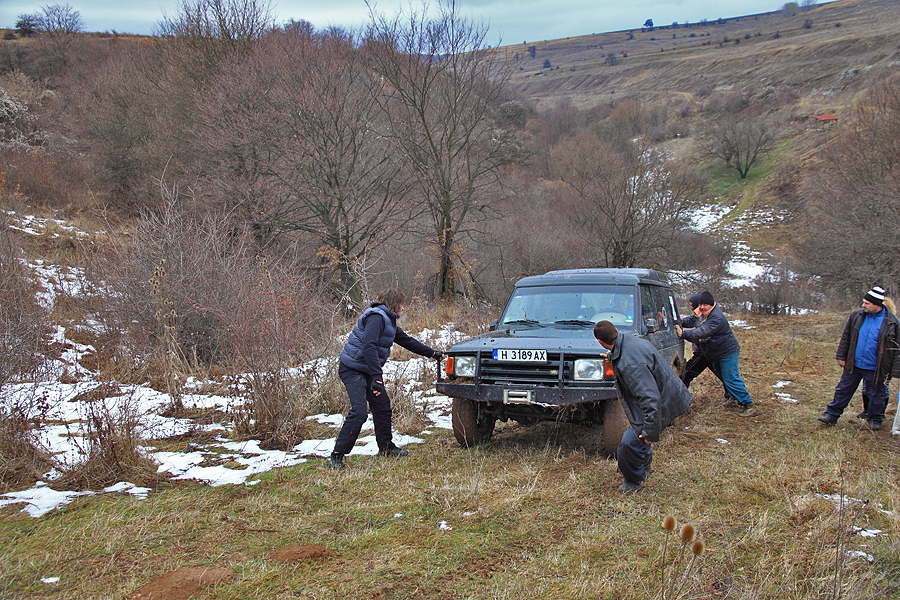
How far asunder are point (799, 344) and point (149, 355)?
15.2 m

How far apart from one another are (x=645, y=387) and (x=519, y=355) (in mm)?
1396

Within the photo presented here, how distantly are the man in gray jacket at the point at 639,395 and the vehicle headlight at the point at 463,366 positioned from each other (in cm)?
158

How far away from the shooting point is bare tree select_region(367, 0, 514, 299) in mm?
19984

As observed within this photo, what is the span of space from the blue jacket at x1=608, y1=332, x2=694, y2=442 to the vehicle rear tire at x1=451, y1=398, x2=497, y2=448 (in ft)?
6.02

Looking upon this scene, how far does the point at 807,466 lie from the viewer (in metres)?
5.31

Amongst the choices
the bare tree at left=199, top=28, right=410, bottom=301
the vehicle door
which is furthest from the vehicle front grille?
the bare tree at left=199, top=28, right=410, bottom=301

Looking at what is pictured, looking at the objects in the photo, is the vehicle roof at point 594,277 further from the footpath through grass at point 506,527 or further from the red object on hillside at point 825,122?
the red object on hillside at point 825,122

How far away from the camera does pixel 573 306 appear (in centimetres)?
684

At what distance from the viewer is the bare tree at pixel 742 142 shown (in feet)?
173

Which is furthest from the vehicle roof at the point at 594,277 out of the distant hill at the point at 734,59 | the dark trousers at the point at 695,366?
the distant hill at the point at 734,59

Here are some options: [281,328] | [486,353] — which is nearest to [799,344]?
[486,353]

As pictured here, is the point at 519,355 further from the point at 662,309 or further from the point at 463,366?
the point at 662,309

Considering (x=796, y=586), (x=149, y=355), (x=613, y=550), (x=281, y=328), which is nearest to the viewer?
(x=796, y=586)

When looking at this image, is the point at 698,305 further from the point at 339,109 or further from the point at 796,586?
the point at 339,109
